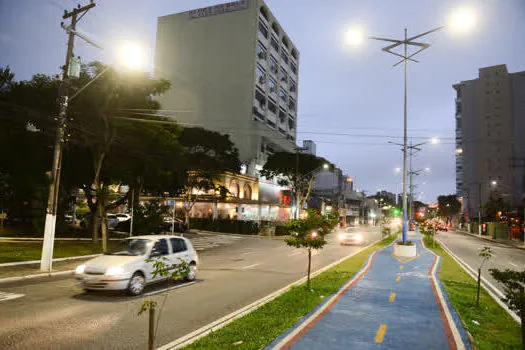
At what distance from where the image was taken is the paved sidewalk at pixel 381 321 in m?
7.38

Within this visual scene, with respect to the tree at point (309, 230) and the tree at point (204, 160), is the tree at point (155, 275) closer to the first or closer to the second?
the tree at point (309, 230)

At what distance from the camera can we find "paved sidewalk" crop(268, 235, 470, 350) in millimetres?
7383

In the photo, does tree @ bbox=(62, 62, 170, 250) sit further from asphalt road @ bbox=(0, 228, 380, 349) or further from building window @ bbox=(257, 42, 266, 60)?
building window @ bbox=(257, 42, 266, 60)

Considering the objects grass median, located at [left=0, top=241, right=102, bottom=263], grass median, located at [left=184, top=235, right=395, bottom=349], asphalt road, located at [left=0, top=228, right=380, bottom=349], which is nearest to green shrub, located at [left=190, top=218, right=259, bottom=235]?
grass median, located at [left=0, top=241, right=102, bottom=263]

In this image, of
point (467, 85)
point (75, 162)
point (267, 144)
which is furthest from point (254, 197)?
point (467, 85)

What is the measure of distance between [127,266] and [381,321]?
23.6ft

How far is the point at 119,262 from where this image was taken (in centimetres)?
1104

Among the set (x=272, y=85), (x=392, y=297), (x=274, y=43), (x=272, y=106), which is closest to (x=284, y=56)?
(x=274, y=43)

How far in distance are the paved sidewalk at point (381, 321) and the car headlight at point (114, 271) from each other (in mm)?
5455

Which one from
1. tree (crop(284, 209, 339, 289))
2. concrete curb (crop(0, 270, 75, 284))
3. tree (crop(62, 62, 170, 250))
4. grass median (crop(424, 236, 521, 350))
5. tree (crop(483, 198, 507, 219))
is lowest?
concrete curb (crop(0, 270, 75, 284))

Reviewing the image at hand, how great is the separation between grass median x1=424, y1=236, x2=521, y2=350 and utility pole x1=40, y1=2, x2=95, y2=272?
589 inches

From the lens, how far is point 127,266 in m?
11.0

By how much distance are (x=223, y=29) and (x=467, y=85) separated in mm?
65995

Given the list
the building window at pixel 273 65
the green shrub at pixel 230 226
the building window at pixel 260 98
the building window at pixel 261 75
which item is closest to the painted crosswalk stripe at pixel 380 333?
the green shrub at pixel 230 226
